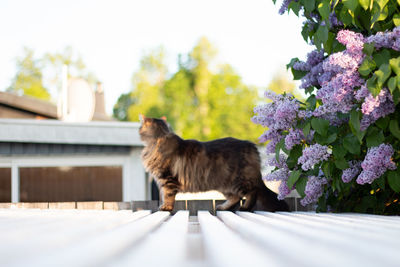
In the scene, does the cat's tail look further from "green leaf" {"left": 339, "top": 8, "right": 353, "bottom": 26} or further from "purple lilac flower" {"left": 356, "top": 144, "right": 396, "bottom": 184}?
"green leaf" {"left": 339, "top": 8, "right": 353, "bottom": 26}

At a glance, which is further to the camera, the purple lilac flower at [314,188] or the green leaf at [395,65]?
the purple lilac flower at [314,188]

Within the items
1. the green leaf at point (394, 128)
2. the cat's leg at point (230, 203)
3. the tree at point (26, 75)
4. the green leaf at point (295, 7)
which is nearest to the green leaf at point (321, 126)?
the green leaf at point (394, 128)

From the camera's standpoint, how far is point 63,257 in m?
0.67

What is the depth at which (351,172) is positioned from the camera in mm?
2562

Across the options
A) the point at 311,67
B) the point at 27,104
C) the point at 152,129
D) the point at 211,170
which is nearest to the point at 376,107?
the point at 311,67

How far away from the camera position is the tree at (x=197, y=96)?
27094 millimetres

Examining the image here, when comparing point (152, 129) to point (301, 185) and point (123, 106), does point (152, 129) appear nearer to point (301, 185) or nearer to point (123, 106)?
point (301, 185)

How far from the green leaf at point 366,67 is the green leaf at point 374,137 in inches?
13.3

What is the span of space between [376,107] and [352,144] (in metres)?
0.29

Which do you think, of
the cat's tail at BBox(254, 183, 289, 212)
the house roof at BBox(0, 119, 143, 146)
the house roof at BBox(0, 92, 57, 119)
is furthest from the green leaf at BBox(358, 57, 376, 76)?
the house roof at BBox(0, 92, 57, 119)

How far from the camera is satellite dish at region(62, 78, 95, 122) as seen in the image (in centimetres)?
1022

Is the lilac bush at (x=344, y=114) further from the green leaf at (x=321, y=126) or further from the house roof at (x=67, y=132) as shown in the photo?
the house roof at (x=67, y=132)

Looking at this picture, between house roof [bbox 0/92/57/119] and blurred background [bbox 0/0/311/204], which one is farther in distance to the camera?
blurred background [bbox 0/0/311/204]

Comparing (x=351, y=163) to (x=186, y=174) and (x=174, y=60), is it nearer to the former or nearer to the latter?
(x=186, y=174)
